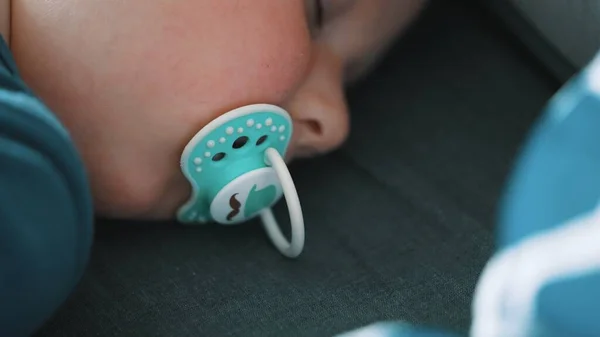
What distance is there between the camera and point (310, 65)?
0.48 metres

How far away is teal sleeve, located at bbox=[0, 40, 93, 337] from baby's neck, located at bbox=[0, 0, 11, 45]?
2 cm

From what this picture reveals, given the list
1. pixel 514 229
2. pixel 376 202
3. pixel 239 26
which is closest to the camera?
pixel 514 229

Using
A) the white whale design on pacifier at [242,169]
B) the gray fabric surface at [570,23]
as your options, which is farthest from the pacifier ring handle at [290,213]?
the gray fabric surface at [570,23]

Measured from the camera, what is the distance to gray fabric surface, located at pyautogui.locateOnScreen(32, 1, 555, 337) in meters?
0.45

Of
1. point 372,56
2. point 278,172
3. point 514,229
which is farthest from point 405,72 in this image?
point 514,229

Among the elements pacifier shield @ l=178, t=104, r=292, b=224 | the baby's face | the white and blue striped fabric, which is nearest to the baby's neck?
the baby's face

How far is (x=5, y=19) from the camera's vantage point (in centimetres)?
42

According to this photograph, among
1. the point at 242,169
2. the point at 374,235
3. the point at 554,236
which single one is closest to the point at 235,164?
the point at 242,169

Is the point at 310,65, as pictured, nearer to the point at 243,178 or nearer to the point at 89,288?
the point at 243,178

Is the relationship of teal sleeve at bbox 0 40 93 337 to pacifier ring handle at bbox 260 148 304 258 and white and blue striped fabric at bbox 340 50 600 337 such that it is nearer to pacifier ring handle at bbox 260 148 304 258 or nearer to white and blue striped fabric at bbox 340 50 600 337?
pacifier ring handle at bbox 260 148 304 258

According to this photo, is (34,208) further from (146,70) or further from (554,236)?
(554,236)

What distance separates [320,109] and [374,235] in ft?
0.30

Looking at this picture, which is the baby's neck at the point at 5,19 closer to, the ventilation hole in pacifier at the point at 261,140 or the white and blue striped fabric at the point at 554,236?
the ventilation hole in pacifier at the point at 261,140

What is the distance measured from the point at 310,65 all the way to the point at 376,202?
0.11 m
